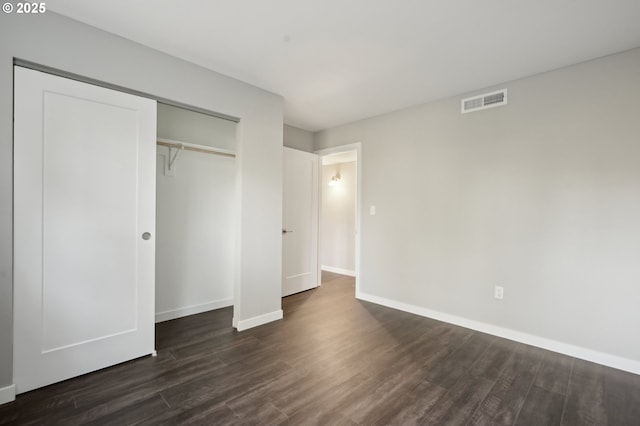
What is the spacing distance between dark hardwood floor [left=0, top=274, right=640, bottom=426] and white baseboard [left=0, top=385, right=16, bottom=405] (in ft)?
0.14

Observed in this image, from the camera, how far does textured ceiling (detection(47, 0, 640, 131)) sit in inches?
77.9

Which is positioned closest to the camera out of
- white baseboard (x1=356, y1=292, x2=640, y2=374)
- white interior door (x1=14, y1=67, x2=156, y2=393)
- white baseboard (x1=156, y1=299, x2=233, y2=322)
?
white interior door (x1=14, y1=67, x2=156, y2=393)

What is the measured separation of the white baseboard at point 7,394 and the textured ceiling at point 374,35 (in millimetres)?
2576

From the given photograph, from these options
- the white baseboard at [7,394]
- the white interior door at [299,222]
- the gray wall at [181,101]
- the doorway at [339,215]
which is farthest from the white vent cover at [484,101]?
the white baseboard at [7,394]

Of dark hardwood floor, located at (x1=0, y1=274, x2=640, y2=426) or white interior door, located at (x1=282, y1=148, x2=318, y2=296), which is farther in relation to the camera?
white interior door, located at (x1=282, y1=148, x2=318, y2=296)

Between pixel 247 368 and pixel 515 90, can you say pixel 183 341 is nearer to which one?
pixel 247 368

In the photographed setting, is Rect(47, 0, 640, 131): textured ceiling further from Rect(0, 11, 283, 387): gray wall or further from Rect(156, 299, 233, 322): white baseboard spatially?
Rect(156, 299, 233, 322): white baseboard

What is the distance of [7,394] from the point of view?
1896 millimetres

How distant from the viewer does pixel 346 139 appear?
4.57 metres

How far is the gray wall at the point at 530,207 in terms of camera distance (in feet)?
8.15

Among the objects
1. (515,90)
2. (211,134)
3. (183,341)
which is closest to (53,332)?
(183,341)

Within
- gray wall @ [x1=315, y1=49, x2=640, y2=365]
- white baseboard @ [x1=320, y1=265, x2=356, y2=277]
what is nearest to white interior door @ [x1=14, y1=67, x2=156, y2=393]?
gray wall @ [x1=315, y1=49, x2=640, y2=365]

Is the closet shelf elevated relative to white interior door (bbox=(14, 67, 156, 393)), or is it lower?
elevated

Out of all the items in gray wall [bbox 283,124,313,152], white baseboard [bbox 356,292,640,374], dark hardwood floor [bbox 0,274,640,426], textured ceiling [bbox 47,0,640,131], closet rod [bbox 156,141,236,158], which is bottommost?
dark hardwood floor [bbox 0,274,640,426]
